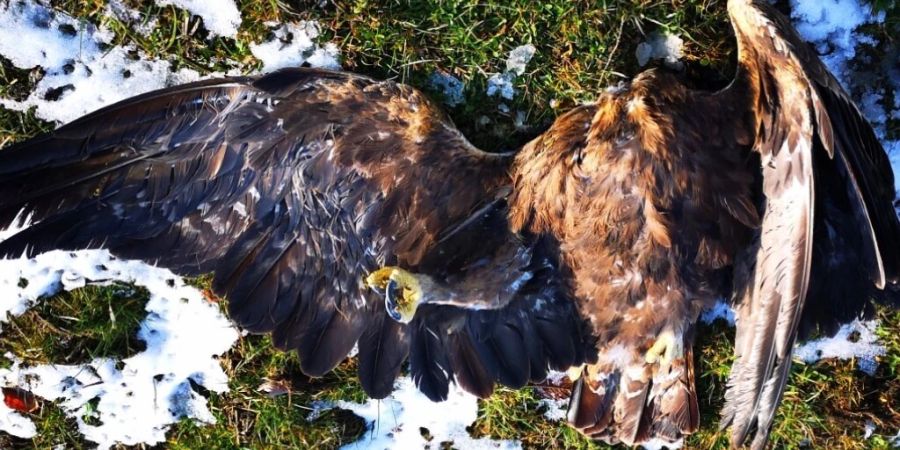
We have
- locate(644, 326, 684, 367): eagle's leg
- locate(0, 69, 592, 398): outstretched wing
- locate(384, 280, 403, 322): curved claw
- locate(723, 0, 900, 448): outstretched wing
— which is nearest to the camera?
locate(723, 0, 900, 448): outstretched wing

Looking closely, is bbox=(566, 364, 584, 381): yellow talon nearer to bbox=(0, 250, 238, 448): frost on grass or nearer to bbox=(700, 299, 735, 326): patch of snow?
bbox=(700, 299, 735, 326): patch of snow

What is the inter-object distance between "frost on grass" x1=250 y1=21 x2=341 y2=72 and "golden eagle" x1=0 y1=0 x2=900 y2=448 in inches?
19.6

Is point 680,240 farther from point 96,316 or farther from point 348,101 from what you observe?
point 96,316

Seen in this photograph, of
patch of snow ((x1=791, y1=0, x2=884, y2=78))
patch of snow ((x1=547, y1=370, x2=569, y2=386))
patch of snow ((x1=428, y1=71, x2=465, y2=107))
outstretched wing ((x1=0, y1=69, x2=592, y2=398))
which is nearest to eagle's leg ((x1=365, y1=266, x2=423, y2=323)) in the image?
outstretched wing ((x1=0, y1=69, x2=592, y2=398))

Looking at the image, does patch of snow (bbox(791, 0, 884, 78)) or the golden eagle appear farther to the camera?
patch of snow (bbox(791, 0, 884, 78))

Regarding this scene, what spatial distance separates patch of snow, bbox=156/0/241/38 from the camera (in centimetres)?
344

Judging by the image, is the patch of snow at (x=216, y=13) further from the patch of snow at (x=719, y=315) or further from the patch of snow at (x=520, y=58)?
the patch of snow at (x=719, y=315)

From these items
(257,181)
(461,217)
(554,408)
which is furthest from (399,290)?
(554,408)

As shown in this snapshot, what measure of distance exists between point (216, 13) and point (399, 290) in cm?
170

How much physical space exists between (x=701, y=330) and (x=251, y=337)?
2324 mm

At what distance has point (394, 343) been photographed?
3.12m

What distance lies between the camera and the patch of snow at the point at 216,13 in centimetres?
344

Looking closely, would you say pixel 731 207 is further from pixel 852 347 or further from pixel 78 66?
pixel 78 66

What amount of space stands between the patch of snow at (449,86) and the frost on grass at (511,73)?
140 millimetres
